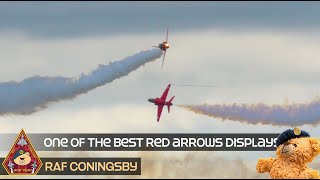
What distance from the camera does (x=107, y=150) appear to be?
2372cm

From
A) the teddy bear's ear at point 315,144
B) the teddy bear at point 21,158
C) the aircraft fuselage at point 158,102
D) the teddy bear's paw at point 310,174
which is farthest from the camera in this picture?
the aircraft fuselage at point 158,102

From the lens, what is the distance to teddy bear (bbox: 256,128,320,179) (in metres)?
19.8

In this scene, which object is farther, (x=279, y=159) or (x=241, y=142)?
(x=241, y=142)

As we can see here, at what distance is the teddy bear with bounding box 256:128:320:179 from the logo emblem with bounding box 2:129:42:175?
6724 mm

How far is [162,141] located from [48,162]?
3.04 m

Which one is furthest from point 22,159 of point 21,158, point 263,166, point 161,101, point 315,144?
point 315,144

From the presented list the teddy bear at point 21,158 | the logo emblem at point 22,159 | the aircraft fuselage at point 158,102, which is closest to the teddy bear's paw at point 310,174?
the aircraft fuselage at point 158,102

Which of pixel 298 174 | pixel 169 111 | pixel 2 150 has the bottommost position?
pixel 298 174

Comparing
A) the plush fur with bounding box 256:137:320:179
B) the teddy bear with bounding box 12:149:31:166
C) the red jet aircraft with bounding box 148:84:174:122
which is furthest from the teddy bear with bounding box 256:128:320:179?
the teddy bear with bounding box 12:149:31:166

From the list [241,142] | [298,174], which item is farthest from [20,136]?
[298,174]

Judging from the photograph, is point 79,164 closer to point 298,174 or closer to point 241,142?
point 241,142

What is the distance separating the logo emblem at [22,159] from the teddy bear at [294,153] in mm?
6724

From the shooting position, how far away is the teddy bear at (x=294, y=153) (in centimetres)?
1977

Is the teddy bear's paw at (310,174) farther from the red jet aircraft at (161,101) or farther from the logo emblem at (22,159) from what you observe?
the logo emblem at (22,159)
